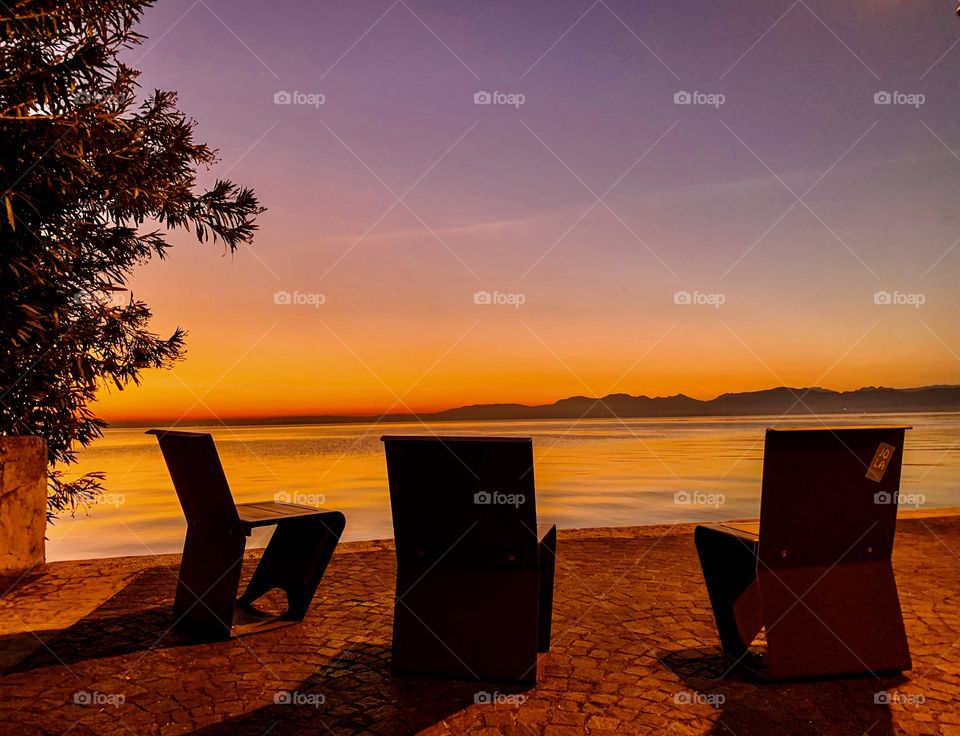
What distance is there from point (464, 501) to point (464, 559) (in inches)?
14.4

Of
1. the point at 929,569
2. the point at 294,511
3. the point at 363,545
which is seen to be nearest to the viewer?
the point at 294,511

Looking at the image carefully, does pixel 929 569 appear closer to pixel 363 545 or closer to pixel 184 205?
pixel 363 545

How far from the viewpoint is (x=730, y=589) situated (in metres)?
4.42

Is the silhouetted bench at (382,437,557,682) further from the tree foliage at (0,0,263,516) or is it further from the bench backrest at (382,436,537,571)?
the tree foliage at (0,0,263,516)

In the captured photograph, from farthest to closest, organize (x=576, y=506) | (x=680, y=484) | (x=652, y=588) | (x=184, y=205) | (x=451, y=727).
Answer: (x=680, y=484) < (x=576, y=506) < (x=184, y=205) < (x=652, y=588) < (x=451, y=727)

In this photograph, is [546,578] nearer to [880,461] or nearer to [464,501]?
[464,501]

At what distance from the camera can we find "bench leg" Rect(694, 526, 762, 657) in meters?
4.31

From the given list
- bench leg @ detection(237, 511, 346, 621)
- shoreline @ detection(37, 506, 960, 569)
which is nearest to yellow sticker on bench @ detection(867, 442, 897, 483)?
shoreline @ detection(37, 506, 960, 569)

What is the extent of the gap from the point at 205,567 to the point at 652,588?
3403 mm

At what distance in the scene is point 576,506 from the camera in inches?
568

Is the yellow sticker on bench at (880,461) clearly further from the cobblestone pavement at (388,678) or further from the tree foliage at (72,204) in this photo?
the tree foliage at (72,204)

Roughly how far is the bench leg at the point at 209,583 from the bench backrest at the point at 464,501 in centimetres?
126

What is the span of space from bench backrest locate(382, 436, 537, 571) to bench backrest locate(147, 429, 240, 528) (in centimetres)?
119

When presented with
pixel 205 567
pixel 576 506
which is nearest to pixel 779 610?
pixel 205 567
